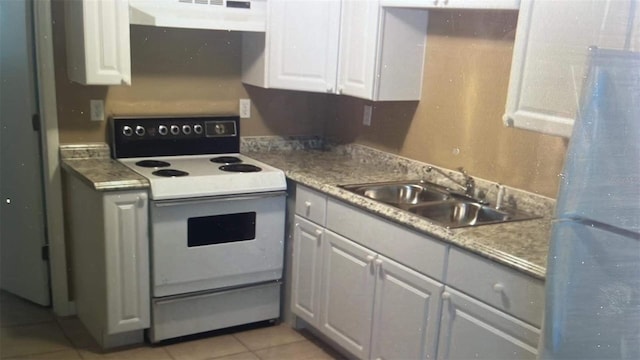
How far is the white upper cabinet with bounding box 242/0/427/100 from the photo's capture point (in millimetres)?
2719

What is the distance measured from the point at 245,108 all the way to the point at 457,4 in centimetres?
128

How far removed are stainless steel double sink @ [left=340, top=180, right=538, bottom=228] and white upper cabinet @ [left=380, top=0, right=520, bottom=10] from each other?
71 cm

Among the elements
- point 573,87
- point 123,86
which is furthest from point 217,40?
point 573,87

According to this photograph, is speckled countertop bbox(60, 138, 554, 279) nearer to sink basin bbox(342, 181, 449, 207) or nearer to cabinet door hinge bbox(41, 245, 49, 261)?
sink basin bbox(342, 181, 449, 207)

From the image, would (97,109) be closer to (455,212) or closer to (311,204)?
(311,204)

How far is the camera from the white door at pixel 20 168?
8.77ft

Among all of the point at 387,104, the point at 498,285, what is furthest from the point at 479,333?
the point at 387,104

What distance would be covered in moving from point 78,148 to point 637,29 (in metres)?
2.30

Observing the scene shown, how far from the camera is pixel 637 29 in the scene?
1.27 m

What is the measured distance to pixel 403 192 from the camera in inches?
107

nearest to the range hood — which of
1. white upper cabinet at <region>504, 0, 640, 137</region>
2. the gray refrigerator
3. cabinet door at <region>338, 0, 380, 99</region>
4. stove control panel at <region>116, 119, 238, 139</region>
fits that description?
cabinet door at <region>338, 0, 380, 99</region>

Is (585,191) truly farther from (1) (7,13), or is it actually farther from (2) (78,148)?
(1) (7,13)

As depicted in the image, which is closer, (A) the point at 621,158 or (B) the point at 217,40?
(A) the point at 621,158

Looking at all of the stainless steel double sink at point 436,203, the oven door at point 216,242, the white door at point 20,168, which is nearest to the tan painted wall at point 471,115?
the stainless steel double sink at point 436,203
